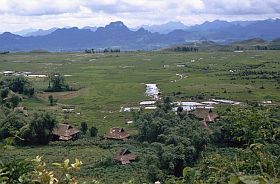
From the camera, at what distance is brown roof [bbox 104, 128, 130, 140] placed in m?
40.4

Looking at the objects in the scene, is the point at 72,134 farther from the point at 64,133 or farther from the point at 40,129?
the point at 40,129

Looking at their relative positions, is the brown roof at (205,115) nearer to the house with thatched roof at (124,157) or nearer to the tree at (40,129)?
the house with thatched roof at (124,157)

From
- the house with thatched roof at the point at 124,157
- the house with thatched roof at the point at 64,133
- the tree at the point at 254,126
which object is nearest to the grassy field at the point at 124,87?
the house with thatched roof at the point at 124,157

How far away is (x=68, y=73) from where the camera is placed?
95.1 metres

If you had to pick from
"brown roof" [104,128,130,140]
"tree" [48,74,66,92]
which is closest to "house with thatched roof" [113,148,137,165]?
"brown roof" [104,128,130,140]

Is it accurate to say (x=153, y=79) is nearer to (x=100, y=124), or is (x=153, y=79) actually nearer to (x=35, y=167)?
(x=100, y=124)

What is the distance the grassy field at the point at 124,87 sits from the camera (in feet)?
123

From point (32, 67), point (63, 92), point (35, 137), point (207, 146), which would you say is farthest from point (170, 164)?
point (32, 67)

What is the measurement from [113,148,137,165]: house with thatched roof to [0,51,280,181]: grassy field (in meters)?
0.75

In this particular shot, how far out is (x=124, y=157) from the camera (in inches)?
1281

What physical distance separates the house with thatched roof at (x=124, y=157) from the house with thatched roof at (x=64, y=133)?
9.10m

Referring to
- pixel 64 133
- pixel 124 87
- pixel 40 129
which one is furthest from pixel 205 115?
pixel 124 87

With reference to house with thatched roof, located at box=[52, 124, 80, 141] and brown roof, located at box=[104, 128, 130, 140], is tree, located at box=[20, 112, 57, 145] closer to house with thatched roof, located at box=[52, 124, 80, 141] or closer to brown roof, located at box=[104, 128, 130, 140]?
house with thatched roof, located at box=[52, 124, 80, 141]

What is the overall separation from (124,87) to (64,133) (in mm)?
34701
